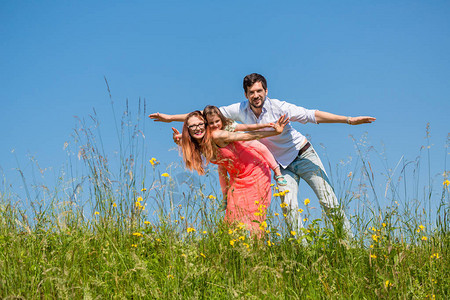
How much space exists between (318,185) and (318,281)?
2.58 m

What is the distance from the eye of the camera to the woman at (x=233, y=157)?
545 centimetres

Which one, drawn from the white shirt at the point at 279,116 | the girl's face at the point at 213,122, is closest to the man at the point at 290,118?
the white shirt at the point at 279,116

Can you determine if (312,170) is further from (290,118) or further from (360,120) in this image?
(360,120)

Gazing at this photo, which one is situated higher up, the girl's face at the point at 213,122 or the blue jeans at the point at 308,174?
the girl's face at the point at 213,122

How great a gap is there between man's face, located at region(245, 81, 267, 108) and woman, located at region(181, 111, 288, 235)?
0.61 meters

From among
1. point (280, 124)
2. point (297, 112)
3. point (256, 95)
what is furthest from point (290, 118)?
point (256, 95)

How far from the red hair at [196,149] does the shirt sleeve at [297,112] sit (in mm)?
1291

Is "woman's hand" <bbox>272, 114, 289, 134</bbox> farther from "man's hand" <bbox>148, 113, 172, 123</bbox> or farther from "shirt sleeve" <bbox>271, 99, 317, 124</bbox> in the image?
"man's hand" <bbox>148, 113, 172, 123</bbox>

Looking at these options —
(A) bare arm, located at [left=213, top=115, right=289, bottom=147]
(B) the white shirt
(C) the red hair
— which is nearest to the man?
(B) the white shirt

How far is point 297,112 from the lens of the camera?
6.29 meters

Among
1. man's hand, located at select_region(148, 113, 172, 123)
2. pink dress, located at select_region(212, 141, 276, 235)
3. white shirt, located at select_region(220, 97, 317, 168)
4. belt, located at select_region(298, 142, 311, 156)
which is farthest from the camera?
man's hand, located at select_region(148, 113, 172, 123)

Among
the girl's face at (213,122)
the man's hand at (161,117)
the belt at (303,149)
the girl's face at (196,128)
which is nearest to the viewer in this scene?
the girl's face at (196,128)

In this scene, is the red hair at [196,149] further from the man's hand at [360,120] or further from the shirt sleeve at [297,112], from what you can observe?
the man's hand at [360,120]

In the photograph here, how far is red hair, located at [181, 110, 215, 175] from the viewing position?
18.1ft
